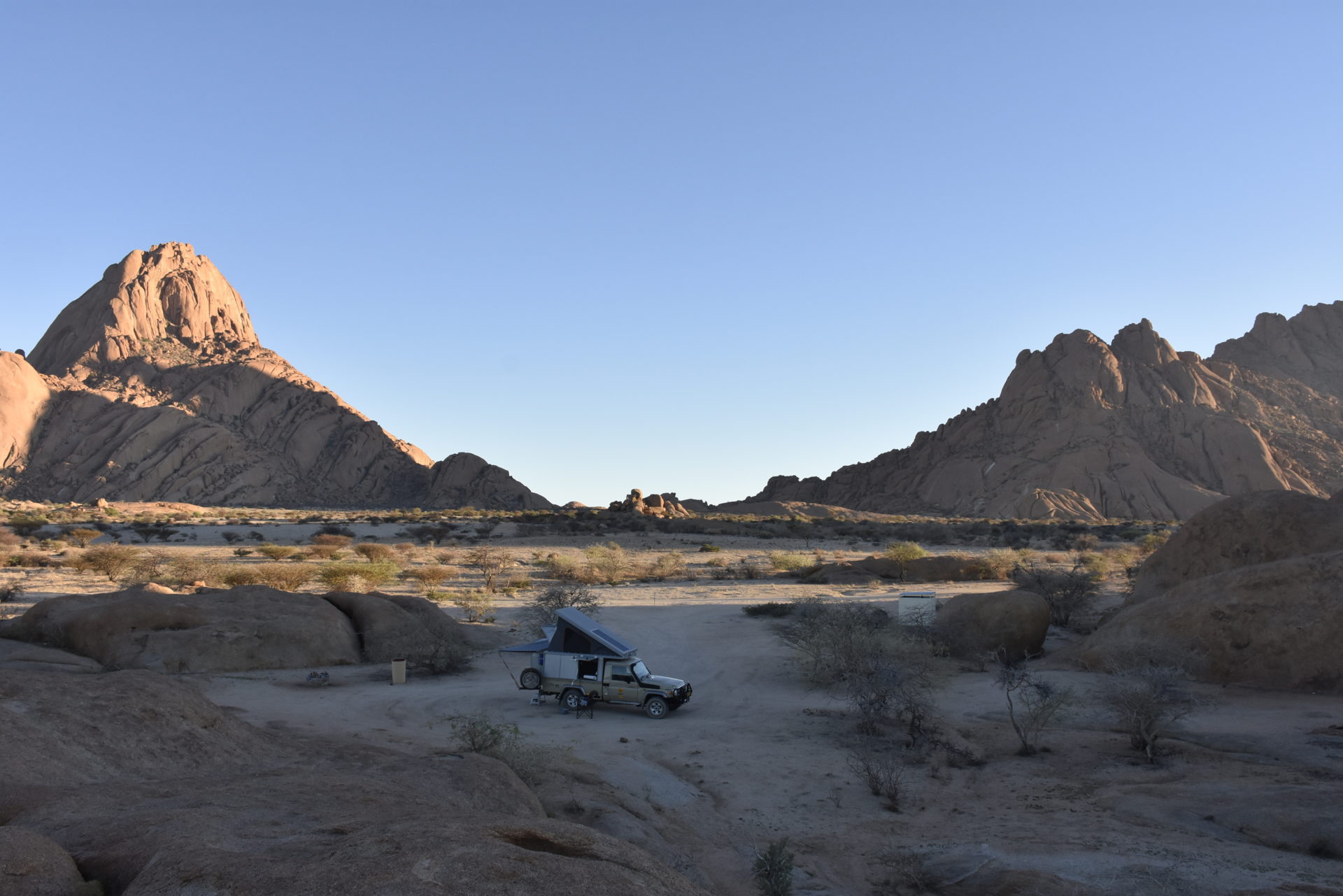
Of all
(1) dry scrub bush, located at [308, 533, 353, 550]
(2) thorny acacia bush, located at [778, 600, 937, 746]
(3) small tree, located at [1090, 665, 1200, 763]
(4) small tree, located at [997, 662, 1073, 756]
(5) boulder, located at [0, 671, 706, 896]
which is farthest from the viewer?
(1) dry scrub bush, located at [308, 533, 353, 550]

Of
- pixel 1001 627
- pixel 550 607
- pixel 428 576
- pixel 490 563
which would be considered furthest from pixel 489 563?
pixel 1001 627

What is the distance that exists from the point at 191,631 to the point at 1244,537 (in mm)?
26251

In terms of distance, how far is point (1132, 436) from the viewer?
103 meters

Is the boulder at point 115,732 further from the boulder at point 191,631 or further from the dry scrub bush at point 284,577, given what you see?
the dry scrub bush at point 284,577

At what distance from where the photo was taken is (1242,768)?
38.2 ft

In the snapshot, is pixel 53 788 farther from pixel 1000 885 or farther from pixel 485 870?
pixel 1000 885

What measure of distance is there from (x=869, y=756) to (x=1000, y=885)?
18.6ft

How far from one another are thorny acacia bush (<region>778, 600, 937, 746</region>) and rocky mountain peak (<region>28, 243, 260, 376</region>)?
129603 millimetres

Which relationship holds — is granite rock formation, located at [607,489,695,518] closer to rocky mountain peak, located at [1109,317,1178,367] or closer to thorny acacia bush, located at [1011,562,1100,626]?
thorny acacia bush, located at [1011,562,1100,626]

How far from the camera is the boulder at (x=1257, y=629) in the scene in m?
15.8

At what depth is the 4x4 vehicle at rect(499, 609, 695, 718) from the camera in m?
16.1

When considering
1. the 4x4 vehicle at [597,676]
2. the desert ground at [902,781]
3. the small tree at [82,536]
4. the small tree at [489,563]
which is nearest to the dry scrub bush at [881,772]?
the desert ground at [902,781]

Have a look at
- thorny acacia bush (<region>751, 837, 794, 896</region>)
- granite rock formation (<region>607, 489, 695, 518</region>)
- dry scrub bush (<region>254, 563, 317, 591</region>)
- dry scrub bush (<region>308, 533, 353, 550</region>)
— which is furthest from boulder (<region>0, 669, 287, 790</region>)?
granite rock formation (<region>607, 489, 695, 518</region>)

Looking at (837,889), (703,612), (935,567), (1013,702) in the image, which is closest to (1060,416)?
(935,567)
